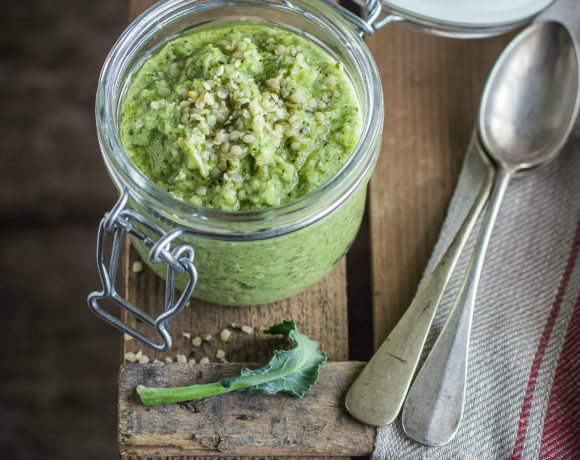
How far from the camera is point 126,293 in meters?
1.48

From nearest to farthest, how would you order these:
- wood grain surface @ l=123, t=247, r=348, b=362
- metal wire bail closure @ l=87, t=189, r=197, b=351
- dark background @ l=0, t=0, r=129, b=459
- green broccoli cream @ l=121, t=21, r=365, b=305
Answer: metal wire bail closure @ l=87, t=189, r=197, b=351, green broccoli cream @ l=121, t=21, r=365, b=305, wood grain surface @ l=123, t=247, r=348, b=362, dark background @ l=0, t=0, r=129, b=459

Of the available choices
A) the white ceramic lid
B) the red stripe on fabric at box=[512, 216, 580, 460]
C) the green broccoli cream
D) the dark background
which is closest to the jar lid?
the white ceramic lid

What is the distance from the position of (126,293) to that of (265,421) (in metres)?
0.44

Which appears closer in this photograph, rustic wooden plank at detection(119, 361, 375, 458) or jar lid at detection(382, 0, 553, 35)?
rustic wooden plank at detection(119, 361, 375, 458)

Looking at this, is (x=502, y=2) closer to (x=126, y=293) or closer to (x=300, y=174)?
(x=300, y=174)

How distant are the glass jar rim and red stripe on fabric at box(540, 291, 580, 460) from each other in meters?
0.62

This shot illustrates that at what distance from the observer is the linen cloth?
1.34 m

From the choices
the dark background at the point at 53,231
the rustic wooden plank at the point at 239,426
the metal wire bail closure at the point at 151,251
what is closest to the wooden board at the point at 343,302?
the rustic wooden plank at the point at 239,426

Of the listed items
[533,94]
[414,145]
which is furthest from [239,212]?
[533,94]

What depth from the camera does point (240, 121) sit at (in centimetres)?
115

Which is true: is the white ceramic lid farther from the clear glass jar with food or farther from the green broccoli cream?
the green broccoli cream

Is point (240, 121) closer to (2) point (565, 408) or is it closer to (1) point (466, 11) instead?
(1) point (466, 11)

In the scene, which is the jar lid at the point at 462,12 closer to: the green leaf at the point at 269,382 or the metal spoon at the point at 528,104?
the metal spoon at the point at 528,104

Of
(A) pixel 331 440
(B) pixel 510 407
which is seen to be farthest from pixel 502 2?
(A) pixel 331 440
